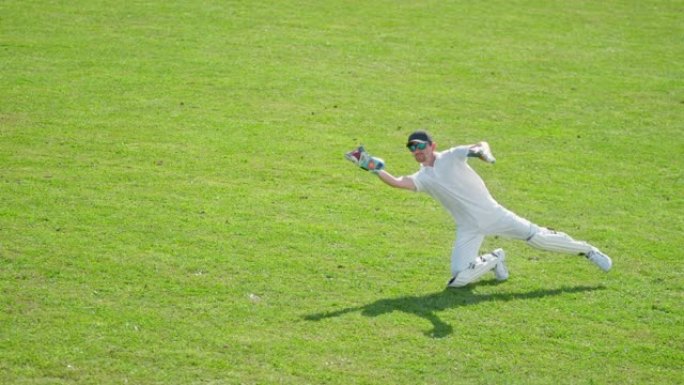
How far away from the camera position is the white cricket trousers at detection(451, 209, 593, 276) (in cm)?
1307

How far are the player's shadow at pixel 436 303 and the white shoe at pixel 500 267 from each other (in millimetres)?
215

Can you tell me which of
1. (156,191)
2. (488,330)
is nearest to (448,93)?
(156,191)

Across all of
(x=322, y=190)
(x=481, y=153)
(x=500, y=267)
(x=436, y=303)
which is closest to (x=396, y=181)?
(x=481, y=153)

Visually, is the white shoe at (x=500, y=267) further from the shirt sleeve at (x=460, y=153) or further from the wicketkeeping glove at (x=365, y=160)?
the wicketkeeping glove at (x=365, y=160)

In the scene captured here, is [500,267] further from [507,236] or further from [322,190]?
[322,190]

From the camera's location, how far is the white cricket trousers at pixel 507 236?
42.9 feet

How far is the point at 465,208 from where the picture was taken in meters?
13.1

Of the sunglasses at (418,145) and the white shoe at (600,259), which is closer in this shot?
the sunglasses at (418,145)

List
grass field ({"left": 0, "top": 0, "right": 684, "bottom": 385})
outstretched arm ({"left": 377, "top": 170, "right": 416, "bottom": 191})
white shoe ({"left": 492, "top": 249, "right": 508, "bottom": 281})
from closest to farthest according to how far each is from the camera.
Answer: grass field ({"left": 0, "top": 0, "right": 684, "bottom": 385}) < outstretched arm ({"left": 377, "top": 170, "right": 416, "bottom": 191}) < white shoe ({"left": 492, "top": 249, "right": 508, "bottom": 281})

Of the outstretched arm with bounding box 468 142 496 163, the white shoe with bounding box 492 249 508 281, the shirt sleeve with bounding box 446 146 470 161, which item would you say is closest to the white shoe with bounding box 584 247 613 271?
the white shoe with bounding box 492 249 508 281

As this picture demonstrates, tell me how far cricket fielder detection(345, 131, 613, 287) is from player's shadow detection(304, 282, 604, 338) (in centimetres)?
25

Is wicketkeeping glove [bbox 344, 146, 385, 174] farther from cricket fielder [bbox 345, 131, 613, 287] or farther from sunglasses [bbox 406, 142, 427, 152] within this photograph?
sunglasses [bbox 406, 142, 427, 152]

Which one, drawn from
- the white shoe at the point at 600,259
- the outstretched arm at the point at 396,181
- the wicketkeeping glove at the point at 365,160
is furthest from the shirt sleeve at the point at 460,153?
the white shoe at the point at 600,259

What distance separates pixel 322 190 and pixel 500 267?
4333 millimetres
